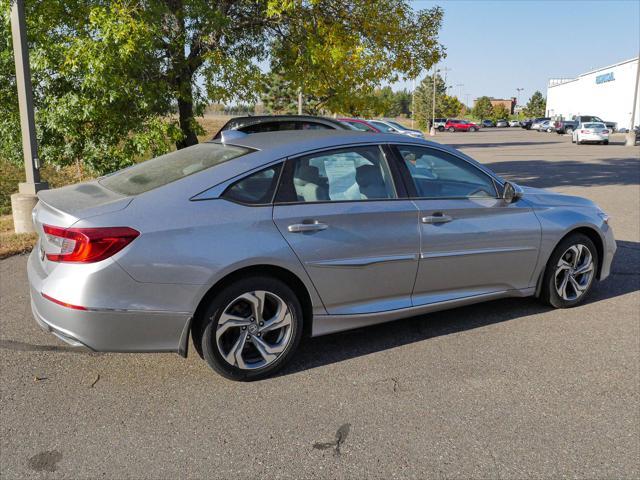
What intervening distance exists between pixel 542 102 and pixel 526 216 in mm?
123603

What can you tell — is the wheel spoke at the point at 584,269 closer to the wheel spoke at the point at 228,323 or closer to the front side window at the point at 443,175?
the front side window at the point at 443,175

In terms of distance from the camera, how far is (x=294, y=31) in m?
11.4

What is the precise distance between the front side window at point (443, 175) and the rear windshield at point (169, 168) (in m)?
1.26

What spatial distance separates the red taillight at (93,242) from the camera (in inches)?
127

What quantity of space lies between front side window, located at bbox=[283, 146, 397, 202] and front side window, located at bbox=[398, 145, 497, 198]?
0.25 metres

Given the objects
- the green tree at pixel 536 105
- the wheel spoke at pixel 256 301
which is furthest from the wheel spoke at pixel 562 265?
the green tree at pixel 536 105

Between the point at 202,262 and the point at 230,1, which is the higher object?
the point at 230,1

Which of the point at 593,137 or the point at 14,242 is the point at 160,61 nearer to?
the point at 14,242

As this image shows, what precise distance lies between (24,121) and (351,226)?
588cm

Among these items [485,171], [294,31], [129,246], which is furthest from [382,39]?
[129,246]

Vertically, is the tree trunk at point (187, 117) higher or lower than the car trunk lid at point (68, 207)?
higher

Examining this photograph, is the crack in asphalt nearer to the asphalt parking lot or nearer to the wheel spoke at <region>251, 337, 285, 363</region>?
the asphalt parking lot

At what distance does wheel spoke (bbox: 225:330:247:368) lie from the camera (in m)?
3.66

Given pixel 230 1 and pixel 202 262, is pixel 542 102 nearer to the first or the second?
pixel 230 1
